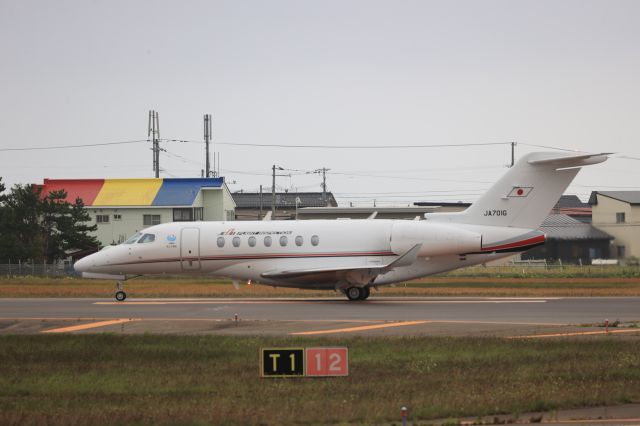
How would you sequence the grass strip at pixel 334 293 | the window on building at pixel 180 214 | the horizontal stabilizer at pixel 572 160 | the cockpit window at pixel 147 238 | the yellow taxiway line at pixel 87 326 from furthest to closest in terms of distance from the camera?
the window on building at pixel 180 214, the grass strip at pixel 334 293, the cockpit window at pixel 147 238, the horizontal stabilizer at pixel 572 160, the yellow taxiway line at pixel 87 326

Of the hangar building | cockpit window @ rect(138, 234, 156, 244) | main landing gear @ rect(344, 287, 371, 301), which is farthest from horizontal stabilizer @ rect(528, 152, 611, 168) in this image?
the hangar building

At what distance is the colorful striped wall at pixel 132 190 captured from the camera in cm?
7300

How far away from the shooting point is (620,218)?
64.9 m

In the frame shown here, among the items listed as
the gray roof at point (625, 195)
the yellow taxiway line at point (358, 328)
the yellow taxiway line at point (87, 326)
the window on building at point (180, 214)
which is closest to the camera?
the yellow taxiway line at point (358, 328)

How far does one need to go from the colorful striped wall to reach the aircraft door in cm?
3786

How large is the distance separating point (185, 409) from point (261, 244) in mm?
21600

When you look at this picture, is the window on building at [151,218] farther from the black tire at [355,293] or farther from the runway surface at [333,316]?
the black tire at [355,293]

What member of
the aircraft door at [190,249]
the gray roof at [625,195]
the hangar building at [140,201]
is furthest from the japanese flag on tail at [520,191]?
the hangar building at [140,201]

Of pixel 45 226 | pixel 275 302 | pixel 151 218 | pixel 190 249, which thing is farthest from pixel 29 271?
pixel 275 302

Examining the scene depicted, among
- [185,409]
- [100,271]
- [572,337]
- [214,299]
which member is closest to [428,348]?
[572,337]

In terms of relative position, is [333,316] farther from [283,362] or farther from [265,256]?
[283,362]

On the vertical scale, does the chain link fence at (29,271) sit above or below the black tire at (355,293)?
above

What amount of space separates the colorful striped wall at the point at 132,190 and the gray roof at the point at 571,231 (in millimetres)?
28508

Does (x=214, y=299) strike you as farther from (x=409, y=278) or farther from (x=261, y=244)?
(x=409, y=278)
